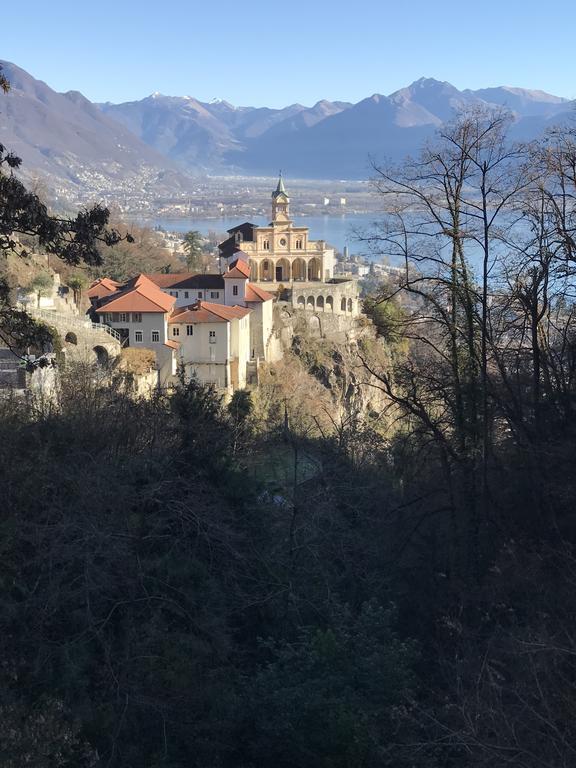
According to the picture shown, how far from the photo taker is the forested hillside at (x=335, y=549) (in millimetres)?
7930

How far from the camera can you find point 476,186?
10.5 metres

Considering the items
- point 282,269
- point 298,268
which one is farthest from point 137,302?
point 298,268

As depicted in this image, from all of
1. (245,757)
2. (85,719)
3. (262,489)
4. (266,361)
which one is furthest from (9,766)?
(266,361)

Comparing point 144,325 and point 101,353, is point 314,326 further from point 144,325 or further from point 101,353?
point 101,353

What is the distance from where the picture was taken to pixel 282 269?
4762 centimetres

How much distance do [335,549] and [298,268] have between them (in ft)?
120

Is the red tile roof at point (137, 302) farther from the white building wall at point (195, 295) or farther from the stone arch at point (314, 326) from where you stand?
the stone arch at point (314, 326)

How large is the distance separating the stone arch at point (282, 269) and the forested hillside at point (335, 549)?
34.4 metres

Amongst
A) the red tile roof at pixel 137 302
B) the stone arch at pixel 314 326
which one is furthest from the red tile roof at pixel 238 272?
the stone arch at pixel 314 326

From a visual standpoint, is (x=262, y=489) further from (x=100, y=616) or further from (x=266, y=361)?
(x=266, y=361)

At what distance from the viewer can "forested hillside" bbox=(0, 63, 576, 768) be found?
26.0 ft

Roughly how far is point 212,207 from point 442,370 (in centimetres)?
17485

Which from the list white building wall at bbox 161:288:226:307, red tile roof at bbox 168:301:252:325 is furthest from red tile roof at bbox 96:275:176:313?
white building wall at bbox 161:288:226:307

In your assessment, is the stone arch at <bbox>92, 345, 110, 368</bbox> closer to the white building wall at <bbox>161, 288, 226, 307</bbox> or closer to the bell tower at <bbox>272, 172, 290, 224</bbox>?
the white building wall at <bbox>161, 288, 226, 307</bbox>
